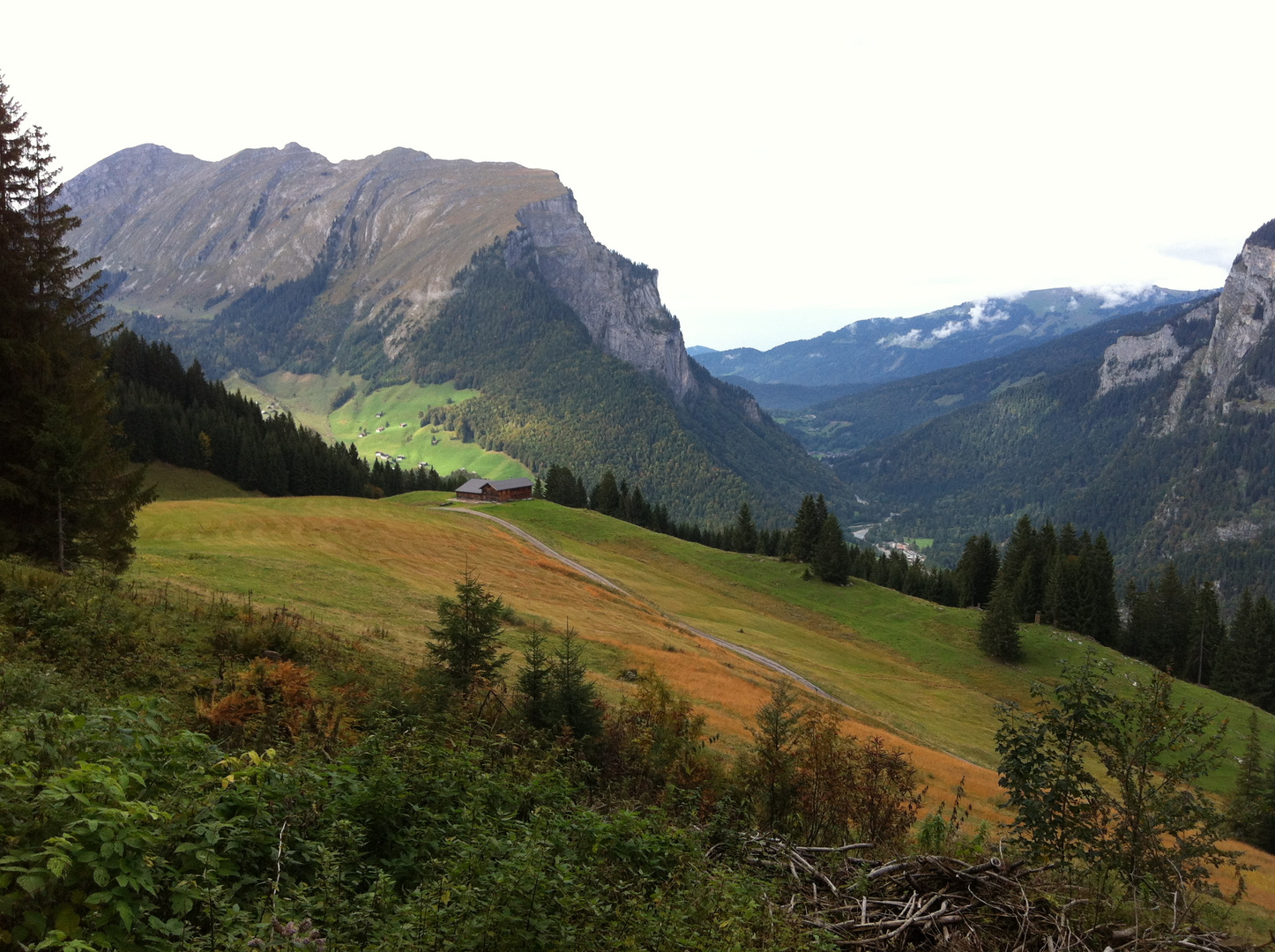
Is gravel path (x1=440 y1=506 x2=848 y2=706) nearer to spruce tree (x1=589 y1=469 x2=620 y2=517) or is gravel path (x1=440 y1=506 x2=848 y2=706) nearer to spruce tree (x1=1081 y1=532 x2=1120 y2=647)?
spruce tree (x1=589 y1=469 x2=620 y2=517)

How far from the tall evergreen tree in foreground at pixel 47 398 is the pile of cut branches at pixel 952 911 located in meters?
20.1

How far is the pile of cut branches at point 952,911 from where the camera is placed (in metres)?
7.49

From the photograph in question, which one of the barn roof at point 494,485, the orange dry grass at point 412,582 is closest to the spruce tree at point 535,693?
the orange dry grass at point 412,582

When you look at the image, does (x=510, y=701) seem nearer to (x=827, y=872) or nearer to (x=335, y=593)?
(x=827, y=872)

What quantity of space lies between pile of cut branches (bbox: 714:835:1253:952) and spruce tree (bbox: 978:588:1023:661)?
6818cm

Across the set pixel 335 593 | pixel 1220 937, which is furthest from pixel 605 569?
pixel 1220 937

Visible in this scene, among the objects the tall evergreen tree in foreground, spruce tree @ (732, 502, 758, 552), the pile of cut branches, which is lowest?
spruce tree @ (732, 502, 758, 552)

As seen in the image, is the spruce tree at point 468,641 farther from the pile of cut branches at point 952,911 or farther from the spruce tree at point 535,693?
the pile of cut branches at point 952,911

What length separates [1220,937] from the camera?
770cm

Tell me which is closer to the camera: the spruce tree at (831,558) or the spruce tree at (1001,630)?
the spruce tree at (1001,630)

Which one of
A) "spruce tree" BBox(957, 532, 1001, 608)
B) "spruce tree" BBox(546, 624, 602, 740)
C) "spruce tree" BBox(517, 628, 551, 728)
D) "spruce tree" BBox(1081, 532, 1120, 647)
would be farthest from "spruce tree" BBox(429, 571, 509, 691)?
"spruce tree" BBox(957, 532, 1001, 608)

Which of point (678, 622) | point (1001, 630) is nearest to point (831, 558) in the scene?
point (1001, 630)

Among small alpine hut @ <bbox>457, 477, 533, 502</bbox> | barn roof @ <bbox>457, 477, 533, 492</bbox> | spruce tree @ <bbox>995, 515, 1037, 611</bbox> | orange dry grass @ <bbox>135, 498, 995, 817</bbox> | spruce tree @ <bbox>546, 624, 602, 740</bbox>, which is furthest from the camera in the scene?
barn roof @ <bbox>457, 477, 533, 492</bbox>

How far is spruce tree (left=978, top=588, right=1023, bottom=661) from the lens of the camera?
227 ft
